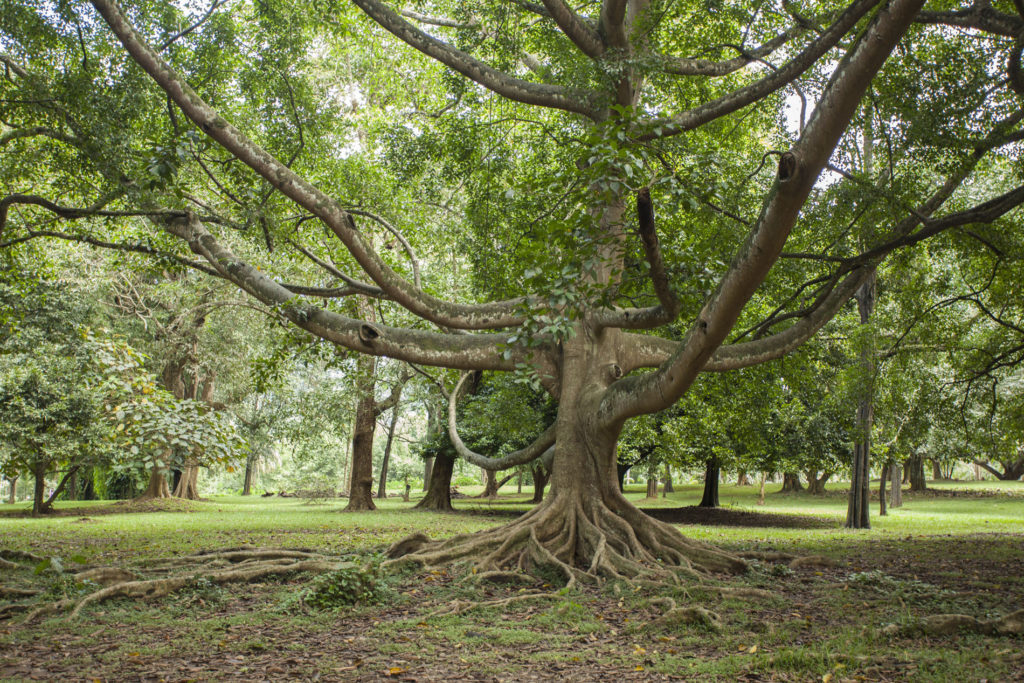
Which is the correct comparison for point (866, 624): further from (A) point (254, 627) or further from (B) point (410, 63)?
(B) point (410, 63)

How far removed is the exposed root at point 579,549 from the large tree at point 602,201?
0.03 metres

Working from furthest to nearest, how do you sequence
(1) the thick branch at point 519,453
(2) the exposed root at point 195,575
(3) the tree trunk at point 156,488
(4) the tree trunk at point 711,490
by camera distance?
(3) the tree trunk at point 156,488, (4) the tree trunk at point 711,490, (1) the thick branch at point 519,453, (2) the exposed root at point 195,575

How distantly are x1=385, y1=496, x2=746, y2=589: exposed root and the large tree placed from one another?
0.11 feet

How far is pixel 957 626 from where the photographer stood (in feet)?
16.4

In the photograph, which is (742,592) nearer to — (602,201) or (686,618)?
(686,618)

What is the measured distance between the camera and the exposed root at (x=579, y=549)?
761 centimetres

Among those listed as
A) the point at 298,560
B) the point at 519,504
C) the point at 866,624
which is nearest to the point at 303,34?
the point at 298,560

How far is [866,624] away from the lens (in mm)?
5387

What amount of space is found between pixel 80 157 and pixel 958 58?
10587 mm

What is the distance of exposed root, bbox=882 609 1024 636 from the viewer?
Answer: 16.0 ft

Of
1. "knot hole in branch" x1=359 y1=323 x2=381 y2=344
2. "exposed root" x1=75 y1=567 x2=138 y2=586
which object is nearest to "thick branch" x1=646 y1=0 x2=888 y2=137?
"knot hole in branch" x1=359 y1=323 x2=381 y2=344

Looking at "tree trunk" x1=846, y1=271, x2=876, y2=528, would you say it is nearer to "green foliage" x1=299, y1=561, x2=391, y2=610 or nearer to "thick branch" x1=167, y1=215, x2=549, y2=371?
"thick branch" x1=167, y1=215, x2=549, y2=371

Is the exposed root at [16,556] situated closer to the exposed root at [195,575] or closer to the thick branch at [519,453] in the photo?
the exposed root at [195,575]

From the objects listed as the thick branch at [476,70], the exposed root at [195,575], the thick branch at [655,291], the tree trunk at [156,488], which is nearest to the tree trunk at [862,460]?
the thick branch at [655,291]
